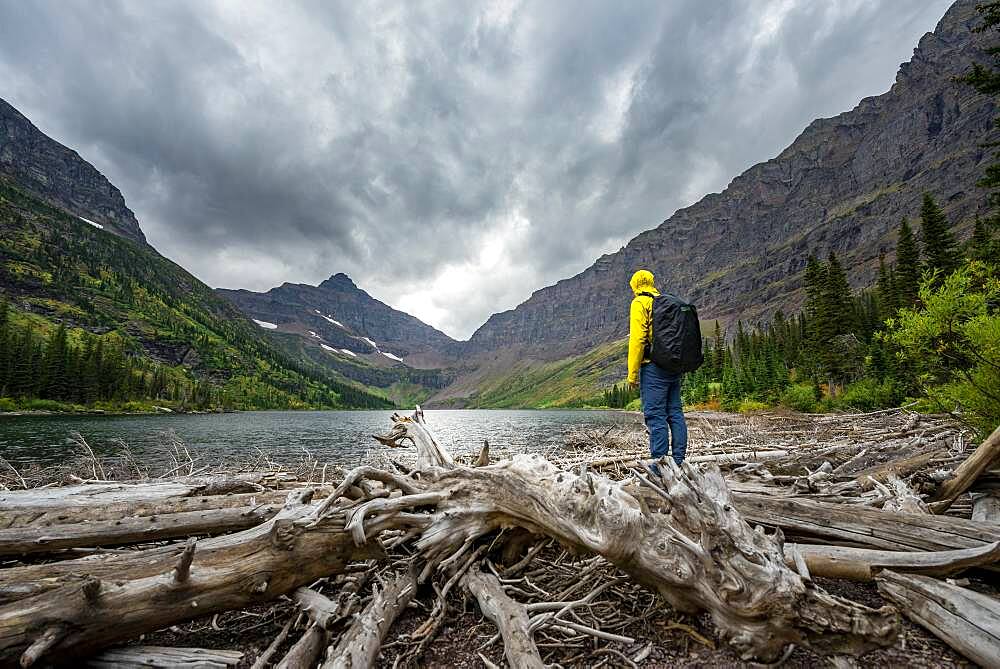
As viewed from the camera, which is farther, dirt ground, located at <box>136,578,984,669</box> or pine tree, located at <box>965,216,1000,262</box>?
pine tree, located at <box>965,216,1000,262</box>

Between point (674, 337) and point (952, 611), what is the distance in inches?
153

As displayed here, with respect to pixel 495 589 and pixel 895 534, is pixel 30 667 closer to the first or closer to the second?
pixel 495 589

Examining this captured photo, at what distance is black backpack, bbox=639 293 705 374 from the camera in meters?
6.19

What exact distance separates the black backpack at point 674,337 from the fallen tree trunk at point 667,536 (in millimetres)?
2226

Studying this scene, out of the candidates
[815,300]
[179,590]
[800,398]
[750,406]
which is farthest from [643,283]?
[750,406]

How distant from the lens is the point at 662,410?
6617mm

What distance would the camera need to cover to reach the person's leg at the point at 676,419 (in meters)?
6.55

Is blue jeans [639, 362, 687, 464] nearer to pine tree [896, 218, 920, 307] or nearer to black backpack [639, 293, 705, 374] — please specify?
black backpack [639, 293, 705, 374]

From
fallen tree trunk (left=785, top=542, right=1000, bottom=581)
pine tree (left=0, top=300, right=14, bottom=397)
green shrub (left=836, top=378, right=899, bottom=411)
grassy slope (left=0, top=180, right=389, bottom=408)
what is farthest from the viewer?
grassy slope (left=0, top=180, right=389, bottom=408)

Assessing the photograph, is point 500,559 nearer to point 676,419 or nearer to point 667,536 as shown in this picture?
point 667,536

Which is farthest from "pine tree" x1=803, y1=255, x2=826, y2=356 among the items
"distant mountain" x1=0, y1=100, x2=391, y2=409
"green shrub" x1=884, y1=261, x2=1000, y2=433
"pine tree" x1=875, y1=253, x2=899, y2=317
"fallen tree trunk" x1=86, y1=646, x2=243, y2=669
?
"distant mountain" x1=0, y1=100, x2=391, y2=409

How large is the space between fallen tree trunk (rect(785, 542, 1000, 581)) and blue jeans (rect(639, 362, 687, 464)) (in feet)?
9.02

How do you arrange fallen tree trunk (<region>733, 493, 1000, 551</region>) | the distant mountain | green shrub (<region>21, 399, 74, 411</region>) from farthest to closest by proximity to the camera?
the distant mountain
green shrub (<region>21, 399, 74, 411</region>)
fallen tree trunk (<region>733, 493, 1000, 551</region>)

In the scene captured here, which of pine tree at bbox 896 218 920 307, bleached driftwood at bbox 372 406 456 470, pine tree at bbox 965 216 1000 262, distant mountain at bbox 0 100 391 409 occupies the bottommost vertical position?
bleached driftwood at bbox 372 406 456 470
